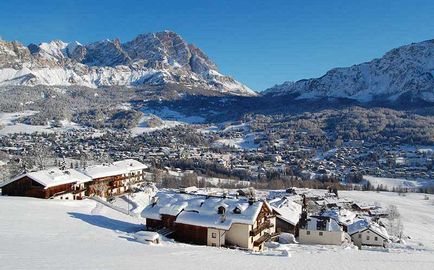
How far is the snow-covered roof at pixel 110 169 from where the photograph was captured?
62338 mm

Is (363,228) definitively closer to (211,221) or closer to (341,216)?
(341,216)

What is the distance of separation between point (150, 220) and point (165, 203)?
6.49ft

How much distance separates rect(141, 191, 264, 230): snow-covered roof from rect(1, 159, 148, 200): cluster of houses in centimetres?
1506

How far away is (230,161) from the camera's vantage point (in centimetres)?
17400

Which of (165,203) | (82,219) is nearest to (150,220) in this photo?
(165,203)

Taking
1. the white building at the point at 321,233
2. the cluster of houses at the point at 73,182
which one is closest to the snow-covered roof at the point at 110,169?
the cluster of houses at the point at 73,182

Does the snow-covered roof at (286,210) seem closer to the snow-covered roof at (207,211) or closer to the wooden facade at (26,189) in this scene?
the snow-covered roof at (207,211)

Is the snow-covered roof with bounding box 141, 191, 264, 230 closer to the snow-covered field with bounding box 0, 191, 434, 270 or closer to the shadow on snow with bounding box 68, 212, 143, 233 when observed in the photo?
the shadow on snow with bounding box 68, 212, 143, 233

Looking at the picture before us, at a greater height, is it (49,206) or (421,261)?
(49,206)

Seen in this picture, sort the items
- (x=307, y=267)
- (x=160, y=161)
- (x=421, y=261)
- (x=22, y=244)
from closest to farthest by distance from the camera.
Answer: (x=22, y=244) → (x=307, y=267) → (x=421, y=261) → (x=160, y=161)

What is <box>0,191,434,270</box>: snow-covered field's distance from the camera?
70.7ft

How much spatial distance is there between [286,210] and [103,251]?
115 ft

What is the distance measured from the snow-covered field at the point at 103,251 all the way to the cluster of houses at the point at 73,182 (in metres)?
4.60

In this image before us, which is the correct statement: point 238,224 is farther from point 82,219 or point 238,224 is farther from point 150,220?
point 82,219
